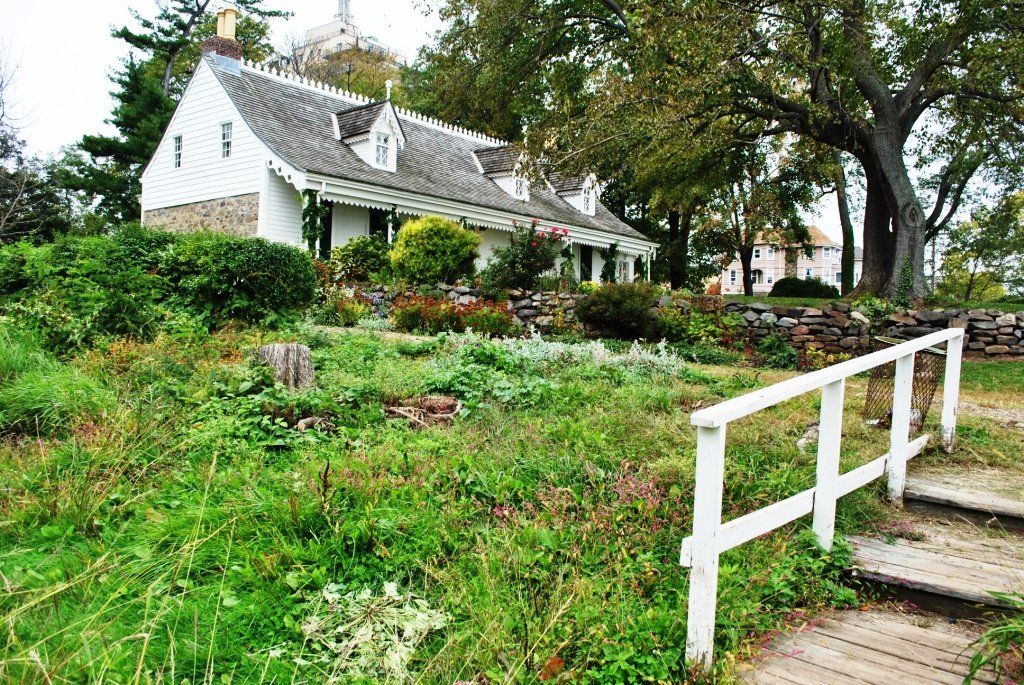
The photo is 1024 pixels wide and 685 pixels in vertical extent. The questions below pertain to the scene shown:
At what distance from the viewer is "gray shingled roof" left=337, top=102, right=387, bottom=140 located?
19.0m

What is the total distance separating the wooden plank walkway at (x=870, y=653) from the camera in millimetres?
2361

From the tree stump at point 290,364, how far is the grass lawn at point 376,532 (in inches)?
7.1

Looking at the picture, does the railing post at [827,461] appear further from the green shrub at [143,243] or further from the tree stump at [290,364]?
the green shrub at [143,243]

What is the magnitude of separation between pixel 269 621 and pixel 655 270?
31.2 m

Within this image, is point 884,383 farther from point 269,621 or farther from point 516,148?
point 516,148

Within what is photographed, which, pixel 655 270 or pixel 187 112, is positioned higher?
pixel 187 112

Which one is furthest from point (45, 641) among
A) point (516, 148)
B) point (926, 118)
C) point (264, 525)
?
point (926, 118)

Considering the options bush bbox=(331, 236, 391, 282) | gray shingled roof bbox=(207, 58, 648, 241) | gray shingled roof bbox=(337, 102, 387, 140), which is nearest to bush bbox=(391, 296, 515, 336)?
gray shingled roof bbox=(207, 58, 648, 241)

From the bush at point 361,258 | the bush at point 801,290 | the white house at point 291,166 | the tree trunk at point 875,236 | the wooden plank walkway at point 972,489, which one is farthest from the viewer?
the bush at point 801,290

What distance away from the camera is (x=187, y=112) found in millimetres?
19438

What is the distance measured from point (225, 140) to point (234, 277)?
11.4m

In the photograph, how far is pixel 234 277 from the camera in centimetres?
878

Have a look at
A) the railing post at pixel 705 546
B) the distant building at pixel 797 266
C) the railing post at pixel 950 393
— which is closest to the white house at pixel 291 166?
the railing post at pixel 950 393

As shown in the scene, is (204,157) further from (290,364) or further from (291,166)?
(290,364)
